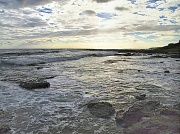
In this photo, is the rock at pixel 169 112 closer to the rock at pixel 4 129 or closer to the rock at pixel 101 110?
the rock at pixel 101 110

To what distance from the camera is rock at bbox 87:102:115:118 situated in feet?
20.8

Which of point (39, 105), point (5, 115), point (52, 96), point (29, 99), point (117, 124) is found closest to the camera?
point (117, 124)

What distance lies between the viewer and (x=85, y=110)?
22.6 ft

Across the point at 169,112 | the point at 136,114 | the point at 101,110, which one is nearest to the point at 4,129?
the point at 101,110

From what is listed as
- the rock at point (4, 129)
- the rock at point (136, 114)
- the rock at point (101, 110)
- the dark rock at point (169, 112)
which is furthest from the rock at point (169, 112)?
the rock at point (4, 129)

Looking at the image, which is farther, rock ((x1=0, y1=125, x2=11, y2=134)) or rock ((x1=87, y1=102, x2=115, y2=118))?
rock ((x1=87, y1=102, x2=115, y2=118))

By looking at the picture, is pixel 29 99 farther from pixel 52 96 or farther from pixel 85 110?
pixel 85 110

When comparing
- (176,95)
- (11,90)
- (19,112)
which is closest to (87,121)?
(19,112)

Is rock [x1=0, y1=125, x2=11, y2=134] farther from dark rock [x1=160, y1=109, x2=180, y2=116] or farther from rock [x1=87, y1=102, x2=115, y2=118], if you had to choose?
dark rock [x1=160, y1=109, x2=180, y2=116]

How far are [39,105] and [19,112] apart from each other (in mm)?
984

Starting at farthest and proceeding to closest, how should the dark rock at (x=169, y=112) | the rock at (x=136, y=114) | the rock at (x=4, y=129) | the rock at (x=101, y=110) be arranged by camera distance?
the rock at (x=101, y=110)
the dark rock at (x=169, y=112)
the rock at (x=136, y=114)
the rock at (x=4, y=129)

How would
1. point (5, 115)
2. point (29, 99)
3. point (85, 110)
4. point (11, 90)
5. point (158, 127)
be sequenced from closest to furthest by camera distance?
1. point (158, 127)
2. point (5, 115)
3. point (85, 110)
4. point (29, 99)
5. point (11, 90)

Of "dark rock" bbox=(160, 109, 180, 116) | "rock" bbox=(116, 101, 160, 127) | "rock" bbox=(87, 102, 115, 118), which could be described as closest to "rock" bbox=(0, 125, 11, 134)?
"rock" bbox=(87, 102, 115, 118)

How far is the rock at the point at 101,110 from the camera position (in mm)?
6344
